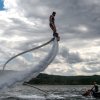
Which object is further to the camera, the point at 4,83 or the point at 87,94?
the point at 87,94

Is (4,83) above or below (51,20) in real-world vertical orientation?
below

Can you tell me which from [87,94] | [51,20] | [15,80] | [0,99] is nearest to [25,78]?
[15,80]

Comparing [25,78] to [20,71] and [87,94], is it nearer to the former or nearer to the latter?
[20,71]

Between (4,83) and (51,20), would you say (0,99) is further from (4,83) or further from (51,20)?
(51,20)

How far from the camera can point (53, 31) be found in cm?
3209

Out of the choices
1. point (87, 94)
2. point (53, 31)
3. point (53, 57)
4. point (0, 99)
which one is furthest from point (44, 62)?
point (87, 94)

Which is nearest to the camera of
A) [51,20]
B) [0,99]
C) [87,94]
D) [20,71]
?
[51,20]

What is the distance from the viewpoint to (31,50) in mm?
33438

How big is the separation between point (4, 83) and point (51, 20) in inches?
294

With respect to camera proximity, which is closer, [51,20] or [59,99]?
[51,20]

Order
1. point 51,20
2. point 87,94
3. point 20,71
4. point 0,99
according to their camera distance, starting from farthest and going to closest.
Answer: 1. point 87,94
2. point 0,99
3. point 20,71
4. point 51,20

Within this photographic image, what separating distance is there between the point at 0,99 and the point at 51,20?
3542 cm

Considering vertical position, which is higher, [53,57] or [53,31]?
[53,31]

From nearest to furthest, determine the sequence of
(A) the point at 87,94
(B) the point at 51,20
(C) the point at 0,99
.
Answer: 1. (B) the point at 51,20
2. (C) the point at 0,99
3. (A) the point at 87,94
